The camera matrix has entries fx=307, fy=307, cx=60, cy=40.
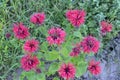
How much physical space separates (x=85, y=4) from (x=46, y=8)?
1.08ft

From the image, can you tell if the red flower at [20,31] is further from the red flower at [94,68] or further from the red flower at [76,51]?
the red flower at [94,68]

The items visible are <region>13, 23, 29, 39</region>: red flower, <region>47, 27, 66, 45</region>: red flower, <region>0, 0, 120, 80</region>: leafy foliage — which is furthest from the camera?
<region>0, 0, 120, 80</region>: leafy foliage

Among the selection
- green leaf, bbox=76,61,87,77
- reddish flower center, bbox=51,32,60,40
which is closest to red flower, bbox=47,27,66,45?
reddish flower center, bbox=51,32,60,40

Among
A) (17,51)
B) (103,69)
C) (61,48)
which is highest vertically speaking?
(61,48)

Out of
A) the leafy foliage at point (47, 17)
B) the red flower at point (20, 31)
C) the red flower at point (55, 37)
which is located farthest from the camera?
the leafy foliage at point (47, 17)

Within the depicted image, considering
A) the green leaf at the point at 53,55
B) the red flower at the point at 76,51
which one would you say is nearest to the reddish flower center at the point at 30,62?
the green leaf at the point at 53,55

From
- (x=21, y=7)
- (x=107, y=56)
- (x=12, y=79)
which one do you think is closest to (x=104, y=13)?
(x=107, y=56)

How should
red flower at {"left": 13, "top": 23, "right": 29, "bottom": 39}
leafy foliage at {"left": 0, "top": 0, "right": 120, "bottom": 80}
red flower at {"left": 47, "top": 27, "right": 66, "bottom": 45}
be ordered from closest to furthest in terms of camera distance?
red flower at {"left": 47, "top": 27, "right": 66, "bottom": 45} < red flower at {"left": 13, "top": 23, "right": 29, "bottom": 39} < leafy foliage at {"left": 0, "top": 0, "right": 120, "bottom": 80}

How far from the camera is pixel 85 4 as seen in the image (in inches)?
101

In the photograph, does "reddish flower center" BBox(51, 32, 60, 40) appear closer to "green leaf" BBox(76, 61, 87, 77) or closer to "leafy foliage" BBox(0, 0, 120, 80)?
"green leaf" BBox(76, 61, 87, 77)

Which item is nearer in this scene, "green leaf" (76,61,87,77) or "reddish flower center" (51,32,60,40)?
"reddish flower center" (51,32,60,40)

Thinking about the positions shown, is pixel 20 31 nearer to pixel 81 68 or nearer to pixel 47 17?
pixel 81 68

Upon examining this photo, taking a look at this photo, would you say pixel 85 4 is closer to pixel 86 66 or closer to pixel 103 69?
pixel 103 69

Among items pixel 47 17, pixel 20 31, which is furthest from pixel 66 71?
pixel 47 17
